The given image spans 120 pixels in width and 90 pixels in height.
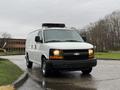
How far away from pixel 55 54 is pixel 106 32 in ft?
251

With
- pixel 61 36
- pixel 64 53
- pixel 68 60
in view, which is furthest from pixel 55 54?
pixel 61 36

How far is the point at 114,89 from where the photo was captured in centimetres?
983

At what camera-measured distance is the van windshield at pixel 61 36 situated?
46.1ft

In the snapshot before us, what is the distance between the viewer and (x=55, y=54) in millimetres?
12867

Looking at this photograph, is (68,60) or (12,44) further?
(12,44)

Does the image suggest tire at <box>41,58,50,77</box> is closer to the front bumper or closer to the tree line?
the front bumper

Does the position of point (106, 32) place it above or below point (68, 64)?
above

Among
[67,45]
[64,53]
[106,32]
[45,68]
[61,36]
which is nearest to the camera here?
[64,53]

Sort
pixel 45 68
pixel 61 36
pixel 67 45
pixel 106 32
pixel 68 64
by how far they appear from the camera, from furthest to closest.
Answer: pixel 106 32
pixel 61 36
pixel 45 68
pixel 67 45
pixel 68 64

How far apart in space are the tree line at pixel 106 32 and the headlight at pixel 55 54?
222 feet

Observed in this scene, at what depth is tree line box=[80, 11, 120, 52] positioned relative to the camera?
272 ft

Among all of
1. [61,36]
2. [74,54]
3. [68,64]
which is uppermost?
[61,36]

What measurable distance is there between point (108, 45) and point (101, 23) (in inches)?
270

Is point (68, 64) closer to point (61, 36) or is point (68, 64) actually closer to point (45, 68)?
point (45, 68)
